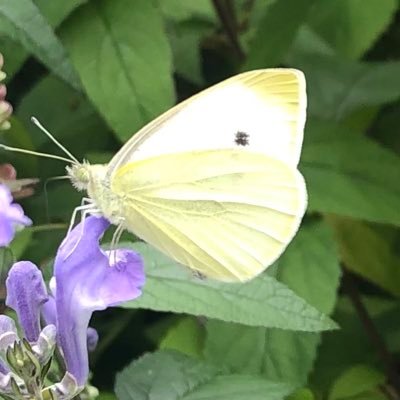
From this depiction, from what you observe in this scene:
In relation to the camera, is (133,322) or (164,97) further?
(133,322)

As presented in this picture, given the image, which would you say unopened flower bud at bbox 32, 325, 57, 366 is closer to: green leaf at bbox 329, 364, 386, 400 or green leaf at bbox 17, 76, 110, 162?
green leaf at bbox 329, 364, 386, 400

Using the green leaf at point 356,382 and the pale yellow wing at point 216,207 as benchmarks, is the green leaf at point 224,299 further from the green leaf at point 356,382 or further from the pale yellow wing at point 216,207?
the green leaf at point 356,382

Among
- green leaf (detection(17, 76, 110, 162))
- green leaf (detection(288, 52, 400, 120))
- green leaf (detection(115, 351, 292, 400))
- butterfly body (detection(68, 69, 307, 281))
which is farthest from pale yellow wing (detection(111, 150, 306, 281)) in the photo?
green leaf (detection(288, 52, 400, 120))

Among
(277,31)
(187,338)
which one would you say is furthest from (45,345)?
(277,31)

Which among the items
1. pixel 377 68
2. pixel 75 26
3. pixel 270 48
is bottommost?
pixel 377 68

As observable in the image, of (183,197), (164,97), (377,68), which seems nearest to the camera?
(183,197)

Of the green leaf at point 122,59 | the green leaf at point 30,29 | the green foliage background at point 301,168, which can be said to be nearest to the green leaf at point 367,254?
the green foliage background at point 301,168

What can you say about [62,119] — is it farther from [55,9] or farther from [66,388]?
[66,388]

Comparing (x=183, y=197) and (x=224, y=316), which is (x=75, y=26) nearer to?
(x=183, y=197)

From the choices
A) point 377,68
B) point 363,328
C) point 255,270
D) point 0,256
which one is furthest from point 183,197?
point 377,68
